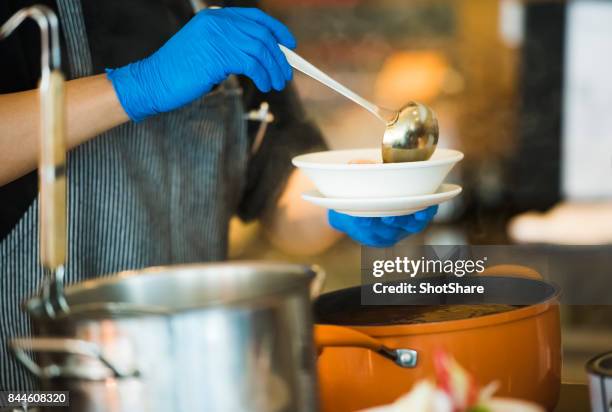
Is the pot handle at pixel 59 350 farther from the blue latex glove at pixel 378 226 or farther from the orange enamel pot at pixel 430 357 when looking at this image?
the blue latex glove at pixel 378 226

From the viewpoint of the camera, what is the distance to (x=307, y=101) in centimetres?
301

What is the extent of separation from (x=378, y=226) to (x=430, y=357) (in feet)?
1.34

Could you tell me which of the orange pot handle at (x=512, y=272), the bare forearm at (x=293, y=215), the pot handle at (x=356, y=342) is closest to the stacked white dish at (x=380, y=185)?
the orange pot handle at (x=512, y=272)

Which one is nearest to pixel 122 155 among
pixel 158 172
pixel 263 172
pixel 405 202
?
pixel 158 172

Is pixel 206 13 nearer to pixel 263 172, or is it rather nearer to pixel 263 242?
pixel 263 172

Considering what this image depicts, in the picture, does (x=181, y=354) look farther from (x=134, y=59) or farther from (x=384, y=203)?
(x=134, y=59)

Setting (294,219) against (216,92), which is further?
(294,219)

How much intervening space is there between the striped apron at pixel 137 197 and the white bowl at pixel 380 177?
1.23 feet

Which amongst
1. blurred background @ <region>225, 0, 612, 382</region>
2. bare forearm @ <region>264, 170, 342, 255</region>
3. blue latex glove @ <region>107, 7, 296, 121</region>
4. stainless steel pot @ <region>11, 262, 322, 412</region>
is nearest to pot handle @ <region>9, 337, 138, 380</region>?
stainless steel pot @ <region>11, 262, 322, 412</region>

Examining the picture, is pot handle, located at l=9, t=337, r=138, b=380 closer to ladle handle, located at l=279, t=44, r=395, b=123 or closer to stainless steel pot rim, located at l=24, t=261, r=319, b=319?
stainless steel pot rim, located at l=24, t=261, r=319, b=319

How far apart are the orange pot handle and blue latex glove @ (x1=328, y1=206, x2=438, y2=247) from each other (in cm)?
17

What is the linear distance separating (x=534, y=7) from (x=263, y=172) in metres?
1.74

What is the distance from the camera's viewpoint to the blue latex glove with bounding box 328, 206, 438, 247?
3.73 feet

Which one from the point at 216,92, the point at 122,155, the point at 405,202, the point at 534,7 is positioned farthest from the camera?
the point at 534,7
